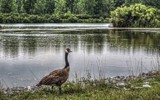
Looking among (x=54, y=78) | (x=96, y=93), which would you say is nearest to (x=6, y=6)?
(x=54, y=78)

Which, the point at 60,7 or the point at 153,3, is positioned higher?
the point at 153,3

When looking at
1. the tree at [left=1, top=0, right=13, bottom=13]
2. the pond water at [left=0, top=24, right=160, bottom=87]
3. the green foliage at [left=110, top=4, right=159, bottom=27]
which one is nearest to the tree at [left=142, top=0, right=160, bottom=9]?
the tree at [left=1, top=0, right=13, bottom=13]

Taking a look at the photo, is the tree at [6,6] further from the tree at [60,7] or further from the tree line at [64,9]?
the tree at [60,7]

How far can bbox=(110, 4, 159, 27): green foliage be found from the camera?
99.7 m

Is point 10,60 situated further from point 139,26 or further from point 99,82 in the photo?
point 139,26

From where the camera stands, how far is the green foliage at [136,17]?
327 ft

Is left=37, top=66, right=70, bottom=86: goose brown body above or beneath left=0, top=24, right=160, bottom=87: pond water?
above

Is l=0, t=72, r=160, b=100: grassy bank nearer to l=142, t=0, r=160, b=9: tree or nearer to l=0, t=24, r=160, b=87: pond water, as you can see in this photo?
l=0, t=24, r=160, b=87: pond water

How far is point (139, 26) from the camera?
103m

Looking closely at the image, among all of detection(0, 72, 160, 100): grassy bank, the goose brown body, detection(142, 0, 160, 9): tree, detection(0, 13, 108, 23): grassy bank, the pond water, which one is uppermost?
the goose brown body

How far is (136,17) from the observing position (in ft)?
336

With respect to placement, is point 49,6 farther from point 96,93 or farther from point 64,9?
point 96,93

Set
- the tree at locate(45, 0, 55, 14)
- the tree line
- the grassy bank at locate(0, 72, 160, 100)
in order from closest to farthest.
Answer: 1. the grassy bank at locate(0, 72, 160, 100)
2. the tree line
3. the tree at locate(45, 0, 55, 14)

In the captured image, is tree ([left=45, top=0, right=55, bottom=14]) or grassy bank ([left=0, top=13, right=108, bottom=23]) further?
tree ([left=45, top=0, right=55, bottom=14])
